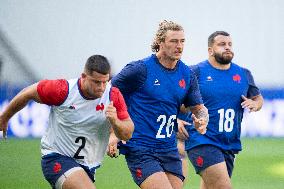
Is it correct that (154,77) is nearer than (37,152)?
Yes

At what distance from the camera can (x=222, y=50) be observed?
11.3 m

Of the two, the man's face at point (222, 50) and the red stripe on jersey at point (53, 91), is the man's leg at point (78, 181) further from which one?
the man's face at point (222, 50)

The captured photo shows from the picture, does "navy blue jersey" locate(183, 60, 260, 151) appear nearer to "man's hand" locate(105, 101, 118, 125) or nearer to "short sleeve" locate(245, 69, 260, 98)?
"short sleeve" locate(245, 69, 260, 98)

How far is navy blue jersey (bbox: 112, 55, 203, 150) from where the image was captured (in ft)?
31.4

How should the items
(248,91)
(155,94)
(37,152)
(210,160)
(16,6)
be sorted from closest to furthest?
(155,94) < (210,160) < (248,91) < (37,152) < (16,6)

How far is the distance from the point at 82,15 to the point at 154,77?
20.5 metres

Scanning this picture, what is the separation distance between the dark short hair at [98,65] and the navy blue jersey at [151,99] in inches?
33.5

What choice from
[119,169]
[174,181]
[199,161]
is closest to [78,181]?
[174,181]

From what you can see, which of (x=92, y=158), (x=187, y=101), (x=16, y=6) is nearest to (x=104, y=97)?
(x=92, y=158)

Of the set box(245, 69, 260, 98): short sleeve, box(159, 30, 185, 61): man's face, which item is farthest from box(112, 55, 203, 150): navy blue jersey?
box(245, 69, 260, 98): short sleeve

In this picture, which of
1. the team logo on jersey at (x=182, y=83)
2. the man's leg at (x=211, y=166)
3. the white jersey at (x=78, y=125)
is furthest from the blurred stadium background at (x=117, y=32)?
the white jersey at (x=78, y=125)

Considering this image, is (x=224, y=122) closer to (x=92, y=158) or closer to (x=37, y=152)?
(x=92, y=158)

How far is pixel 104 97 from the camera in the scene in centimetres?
899

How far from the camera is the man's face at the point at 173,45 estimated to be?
9719 mm
